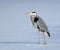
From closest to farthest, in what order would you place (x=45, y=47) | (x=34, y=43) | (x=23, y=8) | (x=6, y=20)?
1. (x=45, y=47)
2. (x=34, y=43)
3. (x=6, y=20)
4. (x=23, y=8)

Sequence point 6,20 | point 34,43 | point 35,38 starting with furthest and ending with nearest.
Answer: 1. point 6,20
2. point 35,38
3. point 34,43

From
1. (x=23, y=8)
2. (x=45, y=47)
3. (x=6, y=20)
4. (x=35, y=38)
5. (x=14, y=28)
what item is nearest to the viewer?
(x=45, y=47)

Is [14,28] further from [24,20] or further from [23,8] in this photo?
[23,8]

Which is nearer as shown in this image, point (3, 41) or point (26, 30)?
point (3, 41)

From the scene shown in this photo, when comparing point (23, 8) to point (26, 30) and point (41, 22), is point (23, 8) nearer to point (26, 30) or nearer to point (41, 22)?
point (26, 30)

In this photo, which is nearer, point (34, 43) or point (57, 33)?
point (34, 43)

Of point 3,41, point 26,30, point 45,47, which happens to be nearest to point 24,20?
point 26,30

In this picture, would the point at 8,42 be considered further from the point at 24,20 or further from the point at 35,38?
the point at 24,20

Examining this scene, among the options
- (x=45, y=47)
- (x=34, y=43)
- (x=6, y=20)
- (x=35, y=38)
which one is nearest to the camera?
(x=45, y=47)

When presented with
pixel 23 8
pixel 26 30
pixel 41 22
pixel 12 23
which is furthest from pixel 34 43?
pixel 23 8

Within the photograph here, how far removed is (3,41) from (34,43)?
0.52m

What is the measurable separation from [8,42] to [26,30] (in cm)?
81

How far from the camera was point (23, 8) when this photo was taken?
8898 millimetres

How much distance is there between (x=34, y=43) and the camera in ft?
21.9
